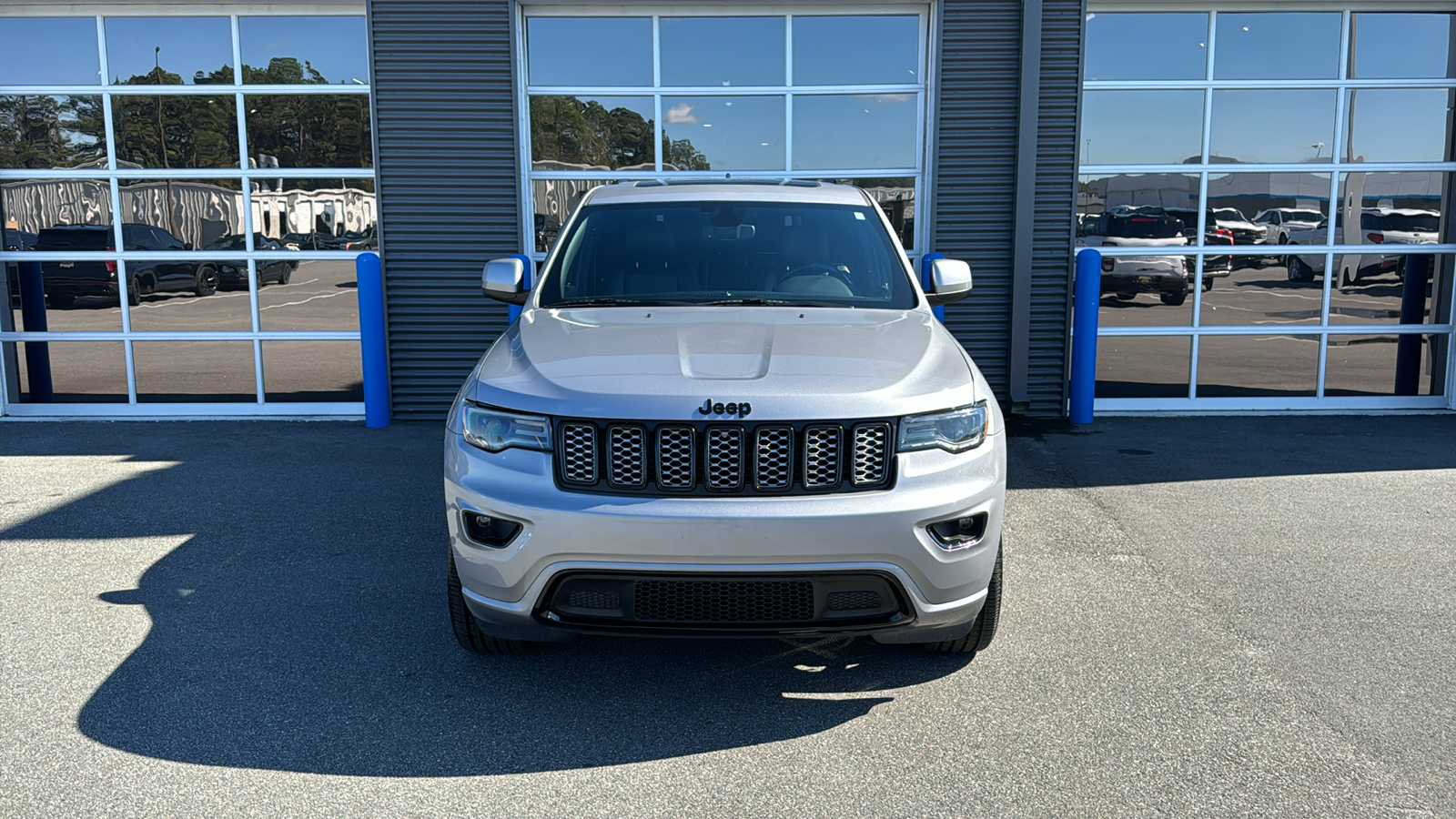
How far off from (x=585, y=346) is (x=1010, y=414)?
5878 mm

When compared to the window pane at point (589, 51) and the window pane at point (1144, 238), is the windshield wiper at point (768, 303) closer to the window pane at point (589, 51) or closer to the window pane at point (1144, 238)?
the window pane at point (589, 51)

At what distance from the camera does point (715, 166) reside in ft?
30.1

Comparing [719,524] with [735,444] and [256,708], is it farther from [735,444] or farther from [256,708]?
[256,708]

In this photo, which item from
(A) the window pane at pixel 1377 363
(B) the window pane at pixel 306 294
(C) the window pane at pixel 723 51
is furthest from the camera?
(A) the window pane at pixel 1377 363

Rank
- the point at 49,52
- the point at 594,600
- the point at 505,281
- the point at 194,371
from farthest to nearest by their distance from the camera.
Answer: the point at 194,371
the point at 49,52
the point at 505,281
the point at 594,600

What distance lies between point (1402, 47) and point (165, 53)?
10.3m

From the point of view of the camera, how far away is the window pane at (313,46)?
9.01 m

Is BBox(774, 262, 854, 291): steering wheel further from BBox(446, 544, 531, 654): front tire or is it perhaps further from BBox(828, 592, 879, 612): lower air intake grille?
BBox(446, 544, 531, 654): front tire

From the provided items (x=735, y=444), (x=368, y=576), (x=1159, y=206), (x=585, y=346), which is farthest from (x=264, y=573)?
(x=1159, y=206)

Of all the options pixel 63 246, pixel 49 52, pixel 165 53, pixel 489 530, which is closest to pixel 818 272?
pixel 489 530

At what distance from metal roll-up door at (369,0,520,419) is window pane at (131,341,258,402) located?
1470 millimetres

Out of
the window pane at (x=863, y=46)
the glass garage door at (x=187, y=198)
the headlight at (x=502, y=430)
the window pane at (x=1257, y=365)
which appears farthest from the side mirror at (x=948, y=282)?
the glass garage door at (x=187, y=198)

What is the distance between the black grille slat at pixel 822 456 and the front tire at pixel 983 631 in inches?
28.7

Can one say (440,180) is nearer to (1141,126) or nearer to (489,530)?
(1141,126)
